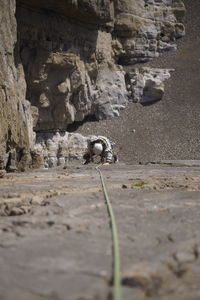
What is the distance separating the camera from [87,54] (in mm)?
27766

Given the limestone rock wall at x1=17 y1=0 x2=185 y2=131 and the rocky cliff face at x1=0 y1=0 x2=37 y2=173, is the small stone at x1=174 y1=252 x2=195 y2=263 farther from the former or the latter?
the limestone rock wall at x1=17 y1=0 x2=185 y2=131

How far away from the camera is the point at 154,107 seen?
30.8m

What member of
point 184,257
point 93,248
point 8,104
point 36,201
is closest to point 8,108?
point 8,104

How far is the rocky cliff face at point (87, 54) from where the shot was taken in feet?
79.6

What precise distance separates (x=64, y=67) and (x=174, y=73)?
10.8m

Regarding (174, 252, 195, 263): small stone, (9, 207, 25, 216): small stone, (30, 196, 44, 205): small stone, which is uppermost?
(174, 252, 195, 263): small stone

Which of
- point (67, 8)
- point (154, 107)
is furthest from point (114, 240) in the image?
point (154, 107)

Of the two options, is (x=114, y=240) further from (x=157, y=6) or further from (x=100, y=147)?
(x=157, y=6)

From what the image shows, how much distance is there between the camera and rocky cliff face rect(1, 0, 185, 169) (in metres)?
24.2

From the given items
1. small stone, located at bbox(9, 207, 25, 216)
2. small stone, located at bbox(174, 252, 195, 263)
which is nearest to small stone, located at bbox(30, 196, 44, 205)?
small stone, located at bbox(9, 207, 25, 216)

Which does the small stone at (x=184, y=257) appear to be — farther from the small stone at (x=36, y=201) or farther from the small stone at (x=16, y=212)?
the small stone at (x=36, y=201)

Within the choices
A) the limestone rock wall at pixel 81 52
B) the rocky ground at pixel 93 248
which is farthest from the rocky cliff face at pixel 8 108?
the limestone rock wall at pixel 81 52

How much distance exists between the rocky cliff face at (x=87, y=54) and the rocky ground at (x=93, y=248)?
50.0ft

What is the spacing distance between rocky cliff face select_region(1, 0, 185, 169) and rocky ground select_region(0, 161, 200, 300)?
1525 centimetres
